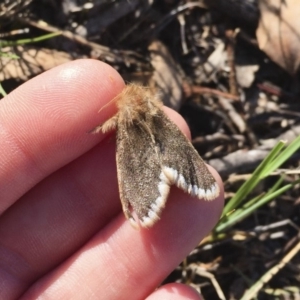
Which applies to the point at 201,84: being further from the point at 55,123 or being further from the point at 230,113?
the point at 55,123

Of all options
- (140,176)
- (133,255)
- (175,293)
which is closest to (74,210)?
(133,255)

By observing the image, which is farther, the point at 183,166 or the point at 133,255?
the point at 133,255

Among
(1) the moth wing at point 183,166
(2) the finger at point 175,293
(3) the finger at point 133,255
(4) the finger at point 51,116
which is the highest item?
(4) the finger at point 51,116

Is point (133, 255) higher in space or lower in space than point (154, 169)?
lower

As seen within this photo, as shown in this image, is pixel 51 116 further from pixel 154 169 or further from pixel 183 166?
pixel 183 166

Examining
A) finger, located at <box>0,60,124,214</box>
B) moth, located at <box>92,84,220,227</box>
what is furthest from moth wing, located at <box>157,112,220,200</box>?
finger, located at <box>0,60,124,214</box>

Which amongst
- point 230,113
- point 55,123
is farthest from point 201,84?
point 55,123

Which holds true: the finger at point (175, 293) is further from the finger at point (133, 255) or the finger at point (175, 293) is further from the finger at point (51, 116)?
the finger at point (51, 116)

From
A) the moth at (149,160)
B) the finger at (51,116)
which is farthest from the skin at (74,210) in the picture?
the moth at (149,160)
